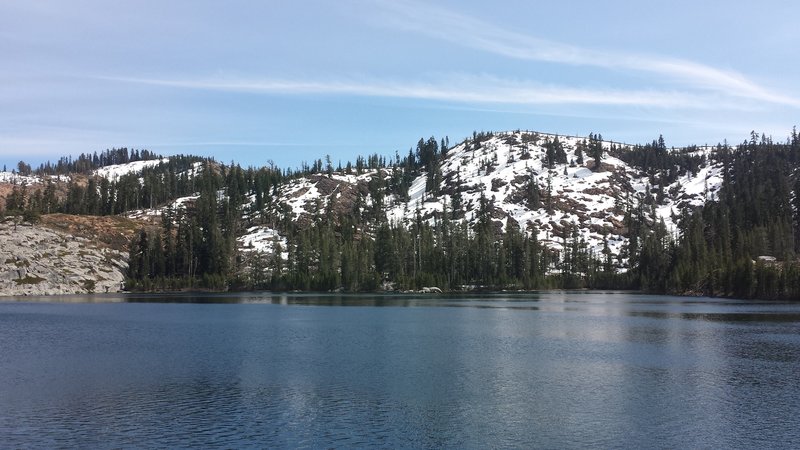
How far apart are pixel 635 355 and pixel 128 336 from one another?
6776 centimetres

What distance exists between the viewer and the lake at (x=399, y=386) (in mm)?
38688

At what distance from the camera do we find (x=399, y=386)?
5272 cm

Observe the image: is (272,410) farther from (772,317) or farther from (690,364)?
(772,317)

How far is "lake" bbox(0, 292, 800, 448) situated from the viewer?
38.7 m

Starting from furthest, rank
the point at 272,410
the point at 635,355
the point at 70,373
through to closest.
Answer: the point at 635,355
the point at 70,373
the point at 272,410

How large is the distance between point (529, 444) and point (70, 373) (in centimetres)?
4439

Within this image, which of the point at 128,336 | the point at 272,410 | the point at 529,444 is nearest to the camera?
the point at 529,444

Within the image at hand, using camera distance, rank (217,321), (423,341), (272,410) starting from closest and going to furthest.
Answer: (272,410)
(423,341)
(217,321)

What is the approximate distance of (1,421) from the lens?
40.5 m

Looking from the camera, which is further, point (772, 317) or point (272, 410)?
point (772, 317)

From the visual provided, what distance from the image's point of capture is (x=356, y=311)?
132375 millimetres

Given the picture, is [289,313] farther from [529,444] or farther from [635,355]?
[529,444]

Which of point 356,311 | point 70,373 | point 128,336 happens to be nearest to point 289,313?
point 356,311

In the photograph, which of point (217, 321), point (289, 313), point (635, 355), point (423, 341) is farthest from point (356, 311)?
point (635, 355)
